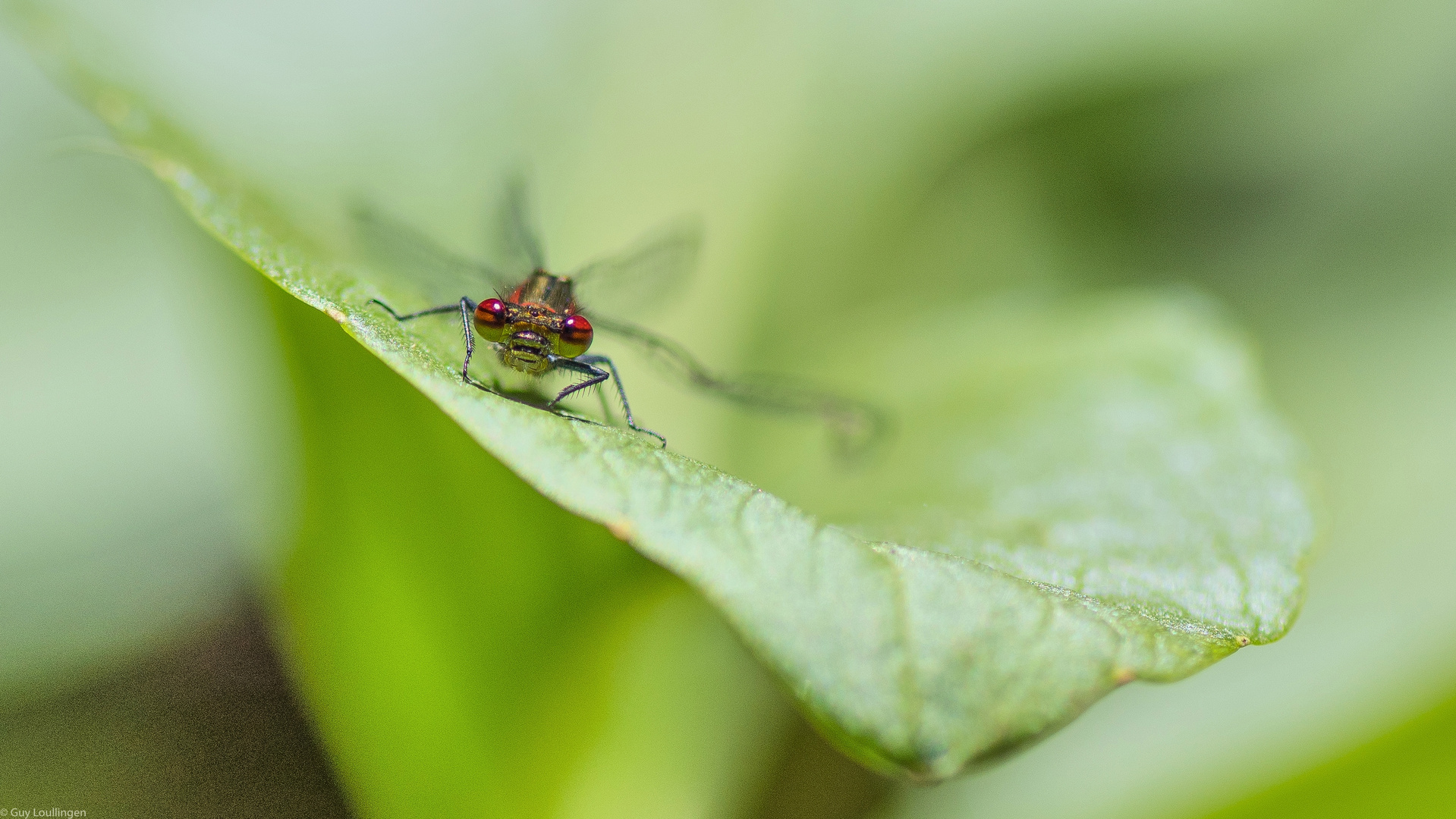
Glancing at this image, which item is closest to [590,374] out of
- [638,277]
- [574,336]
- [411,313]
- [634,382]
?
[574,336]

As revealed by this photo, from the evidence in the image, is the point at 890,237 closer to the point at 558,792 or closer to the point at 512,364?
the point at 512,364

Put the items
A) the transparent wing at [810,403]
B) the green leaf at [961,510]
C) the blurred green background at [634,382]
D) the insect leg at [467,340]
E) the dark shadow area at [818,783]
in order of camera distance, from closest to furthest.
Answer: the green leaf at [961,510]
the insect leg at [467,340]
the blurred green background at [634,382]
the dark shadow area at [818,783]
the transparent wing at [810,403]

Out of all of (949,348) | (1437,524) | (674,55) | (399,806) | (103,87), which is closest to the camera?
(399,806)

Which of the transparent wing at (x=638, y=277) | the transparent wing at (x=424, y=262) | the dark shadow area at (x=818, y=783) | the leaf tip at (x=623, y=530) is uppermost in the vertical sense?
the transparent wing at (x=638, y=277)

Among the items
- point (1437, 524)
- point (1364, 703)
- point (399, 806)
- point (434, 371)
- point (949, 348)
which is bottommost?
point (399, 806)

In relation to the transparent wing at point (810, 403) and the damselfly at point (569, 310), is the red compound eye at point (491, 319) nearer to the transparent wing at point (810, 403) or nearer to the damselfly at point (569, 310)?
the damselfly at point (569, 310)

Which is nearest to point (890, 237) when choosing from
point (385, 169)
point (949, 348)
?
point (949, 348)

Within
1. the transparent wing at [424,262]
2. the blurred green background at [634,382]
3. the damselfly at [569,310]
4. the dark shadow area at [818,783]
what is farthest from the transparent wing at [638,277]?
the dark shadow area at [818,783]

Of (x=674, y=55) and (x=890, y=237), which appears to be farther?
(x=890, y=237)
